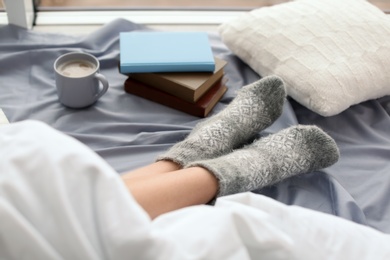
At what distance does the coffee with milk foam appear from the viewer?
926 mm

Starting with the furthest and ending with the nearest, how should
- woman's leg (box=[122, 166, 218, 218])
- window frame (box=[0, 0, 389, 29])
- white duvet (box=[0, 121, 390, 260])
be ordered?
window frame (box=[0, 0, 389, 29]), woman's leg (box=[122, 166, 218, 218]), white duvet (box=[0, 121, 390, 260])

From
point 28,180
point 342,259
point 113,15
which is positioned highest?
point 28,180

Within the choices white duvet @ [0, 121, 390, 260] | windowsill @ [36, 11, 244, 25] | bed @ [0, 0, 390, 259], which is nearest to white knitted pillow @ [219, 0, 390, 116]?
bed @ [0, 0, 390, 259]

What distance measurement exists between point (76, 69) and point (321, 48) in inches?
19.1

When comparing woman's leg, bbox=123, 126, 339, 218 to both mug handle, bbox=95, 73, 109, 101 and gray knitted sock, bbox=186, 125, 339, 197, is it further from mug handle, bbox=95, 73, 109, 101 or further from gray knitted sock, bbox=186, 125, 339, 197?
mug handle, bbox=95, 73, 109, 101

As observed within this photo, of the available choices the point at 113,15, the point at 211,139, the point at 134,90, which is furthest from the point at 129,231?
the point at 113,15

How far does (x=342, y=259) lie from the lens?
574 mm

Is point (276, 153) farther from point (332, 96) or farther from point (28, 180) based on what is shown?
point (28, 180)

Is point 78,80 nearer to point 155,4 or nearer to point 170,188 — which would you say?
point 170,188

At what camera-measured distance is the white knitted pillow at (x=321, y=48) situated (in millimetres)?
931

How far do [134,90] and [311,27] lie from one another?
0.39 m

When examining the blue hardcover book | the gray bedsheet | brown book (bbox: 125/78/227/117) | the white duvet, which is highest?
the white duvet

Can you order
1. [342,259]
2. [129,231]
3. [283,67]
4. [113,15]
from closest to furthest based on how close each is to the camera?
[129,231] < [342,259] < [283,67] < [113,15]

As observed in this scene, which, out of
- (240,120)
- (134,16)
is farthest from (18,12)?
(240,120)
